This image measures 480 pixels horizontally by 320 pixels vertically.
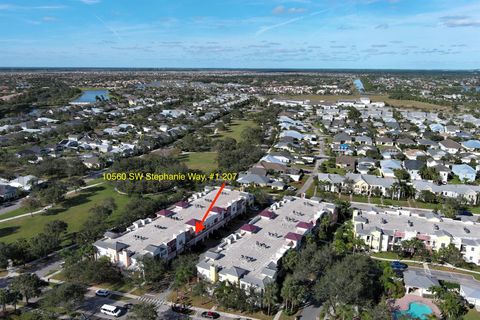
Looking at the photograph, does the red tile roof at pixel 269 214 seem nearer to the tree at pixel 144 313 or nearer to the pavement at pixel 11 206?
the tree at pixel 144 313

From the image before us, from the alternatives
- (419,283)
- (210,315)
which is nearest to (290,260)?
(210,315)

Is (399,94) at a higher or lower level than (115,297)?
higher

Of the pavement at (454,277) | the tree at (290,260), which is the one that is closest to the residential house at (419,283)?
the pavement at (454,277)

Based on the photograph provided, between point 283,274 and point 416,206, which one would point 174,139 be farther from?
point 283,274

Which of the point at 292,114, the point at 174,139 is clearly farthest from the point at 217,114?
the point at 174,139

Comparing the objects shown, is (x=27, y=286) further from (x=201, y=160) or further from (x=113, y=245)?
(x=201, y=160)
